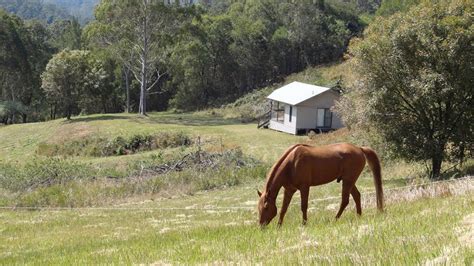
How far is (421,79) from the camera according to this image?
2081cm

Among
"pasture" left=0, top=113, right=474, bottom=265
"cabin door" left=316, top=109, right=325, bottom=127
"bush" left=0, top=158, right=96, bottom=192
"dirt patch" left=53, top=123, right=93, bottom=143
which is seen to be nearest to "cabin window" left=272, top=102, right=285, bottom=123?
"cabin door" left=316, top=109, right=325, bottom=127

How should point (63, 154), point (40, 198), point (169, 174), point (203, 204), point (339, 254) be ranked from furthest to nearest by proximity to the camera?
point (63, 154) < point (169, 174) < point (40, 198) < point (203, 204) < point (339, 254)

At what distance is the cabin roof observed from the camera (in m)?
47.8

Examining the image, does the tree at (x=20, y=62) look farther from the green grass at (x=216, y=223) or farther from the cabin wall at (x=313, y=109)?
the cabin wall at (x=313, y=109)

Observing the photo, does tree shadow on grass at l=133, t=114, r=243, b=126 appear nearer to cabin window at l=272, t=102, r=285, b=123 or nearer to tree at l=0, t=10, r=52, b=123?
cabin window at l=272, t=102, r=285, b=123

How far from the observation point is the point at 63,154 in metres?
47.2

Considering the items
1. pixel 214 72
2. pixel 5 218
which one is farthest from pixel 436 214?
pixel 214 72

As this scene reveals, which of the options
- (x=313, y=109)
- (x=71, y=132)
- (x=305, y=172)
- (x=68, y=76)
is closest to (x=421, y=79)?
(x=305, y=172)

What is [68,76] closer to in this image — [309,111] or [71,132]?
[71,132]

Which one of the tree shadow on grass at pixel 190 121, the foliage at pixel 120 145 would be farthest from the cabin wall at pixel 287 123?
the foliage at pixel 120 145

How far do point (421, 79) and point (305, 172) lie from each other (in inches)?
493

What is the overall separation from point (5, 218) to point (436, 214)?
16.9 m

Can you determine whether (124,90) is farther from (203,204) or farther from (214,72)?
(203,204)

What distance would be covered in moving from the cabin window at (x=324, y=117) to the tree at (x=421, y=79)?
999 inches
